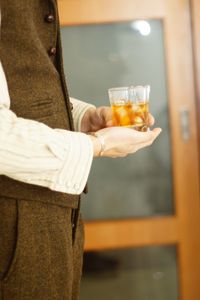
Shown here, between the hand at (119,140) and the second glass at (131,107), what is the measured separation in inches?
2.5

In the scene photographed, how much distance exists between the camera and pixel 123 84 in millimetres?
1743

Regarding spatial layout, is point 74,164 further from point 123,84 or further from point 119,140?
point 123,84

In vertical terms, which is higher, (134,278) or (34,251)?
(34,251)

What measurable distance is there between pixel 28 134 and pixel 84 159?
0.36ft

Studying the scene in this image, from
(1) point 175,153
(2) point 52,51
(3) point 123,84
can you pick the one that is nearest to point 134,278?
(1) point 175,153

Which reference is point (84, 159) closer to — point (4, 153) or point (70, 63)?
point (4, 153)

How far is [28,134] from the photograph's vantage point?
623 millimetres

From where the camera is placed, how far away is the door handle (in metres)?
1.73

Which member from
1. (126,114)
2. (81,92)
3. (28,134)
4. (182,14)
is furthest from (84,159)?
(182,14)

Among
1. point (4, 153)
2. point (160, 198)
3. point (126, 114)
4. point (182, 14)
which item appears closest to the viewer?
point (4, 153)

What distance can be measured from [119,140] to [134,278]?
4.14 ft

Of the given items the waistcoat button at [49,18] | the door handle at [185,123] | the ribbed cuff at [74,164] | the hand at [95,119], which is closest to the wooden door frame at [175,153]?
the door handle at [185,123]

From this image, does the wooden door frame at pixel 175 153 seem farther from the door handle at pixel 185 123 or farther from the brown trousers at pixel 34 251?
the brown trousers at pixel 34 251

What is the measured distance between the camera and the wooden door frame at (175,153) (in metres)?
1.68
